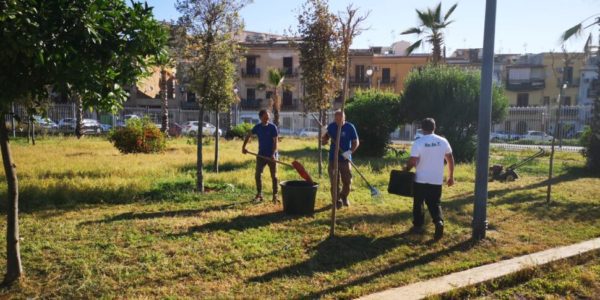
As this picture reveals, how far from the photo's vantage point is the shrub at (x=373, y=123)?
1850cm

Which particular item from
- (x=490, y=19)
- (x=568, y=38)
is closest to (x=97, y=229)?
(x=490, y=19)

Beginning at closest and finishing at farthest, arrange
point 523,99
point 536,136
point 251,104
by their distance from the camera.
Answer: point 536,136
point 251,104
point 523,99

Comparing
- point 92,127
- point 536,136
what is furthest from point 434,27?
point 92,127

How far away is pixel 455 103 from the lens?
57.7ft

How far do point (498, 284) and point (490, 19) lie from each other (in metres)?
3.43

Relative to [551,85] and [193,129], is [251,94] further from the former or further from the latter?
Answer: [551,85]

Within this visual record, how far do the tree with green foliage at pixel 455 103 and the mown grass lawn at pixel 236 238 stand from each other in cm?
706

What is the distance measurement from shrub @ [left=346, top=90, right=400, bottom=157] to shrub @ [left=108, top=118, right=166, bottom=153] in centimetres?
745

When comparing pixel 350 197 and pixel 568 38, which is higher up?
pixel 568 38

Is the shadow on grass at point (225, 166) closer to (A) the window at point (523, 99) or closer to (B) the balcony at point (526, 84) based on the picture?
(B) the balcony at point (526, 84)

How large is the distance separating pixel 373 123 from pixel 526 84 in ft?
135

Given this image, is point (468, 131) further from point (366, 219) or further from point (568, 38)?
point (366, 219)

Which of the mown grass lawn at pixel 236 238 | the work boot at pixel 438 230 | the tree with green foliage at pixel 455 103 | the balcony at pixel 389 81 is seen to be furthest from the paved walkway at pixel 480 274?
the balcony at pixel 389 81

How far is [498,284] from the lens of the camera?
5.03m
